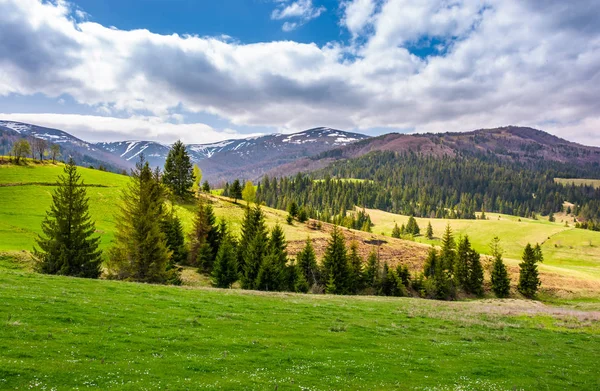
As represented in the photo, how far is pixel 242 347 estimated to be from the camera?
16.3 m

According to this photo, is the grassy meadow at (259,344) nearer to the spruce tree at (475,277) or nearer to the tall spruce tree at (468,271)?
the tall spruce tree at (468,271)

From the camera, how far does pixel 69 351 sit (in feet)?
42.4

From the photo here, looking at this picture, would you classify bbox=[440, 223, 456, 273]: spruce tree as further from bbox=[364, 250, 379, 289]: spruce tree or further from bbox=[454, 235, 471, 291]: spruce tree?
bbox=[364, 250, 379, 289]: spruce tree

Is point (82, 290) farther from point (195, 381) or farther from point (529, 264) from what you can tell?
point (529, 264)

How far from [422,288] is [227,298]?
55.9 meters

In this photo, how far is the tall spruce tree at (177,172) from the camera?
106 metres

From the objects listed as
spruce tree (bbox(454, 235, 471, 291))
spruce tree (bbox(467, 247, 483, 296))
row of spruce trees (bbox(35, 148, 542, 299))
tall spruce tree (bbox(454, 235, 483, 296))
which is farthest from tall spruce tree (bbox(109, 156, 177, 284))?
spruce tree (bbox(467, 247, 483, 296))

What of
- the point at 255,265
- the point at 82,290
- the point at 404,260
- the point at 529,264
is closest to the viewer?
the point at 82,290

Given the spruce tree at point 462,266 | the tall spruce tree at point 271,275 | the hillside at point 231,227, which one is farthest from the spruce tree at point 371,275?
the spruce tree at point 462,266

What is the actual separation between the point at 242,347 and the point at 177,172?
326 feet

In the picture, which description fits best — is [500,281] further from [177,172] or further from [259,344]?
[177,172]

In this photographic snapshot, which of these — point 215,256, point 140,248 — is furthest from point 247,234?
point 140,248

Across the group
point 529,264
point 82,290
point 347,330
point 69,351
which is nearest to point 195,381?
point 69,351

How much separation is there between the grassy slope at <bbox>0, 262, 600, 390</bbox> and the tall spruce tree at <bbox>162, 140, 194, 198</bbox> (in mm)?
81173
